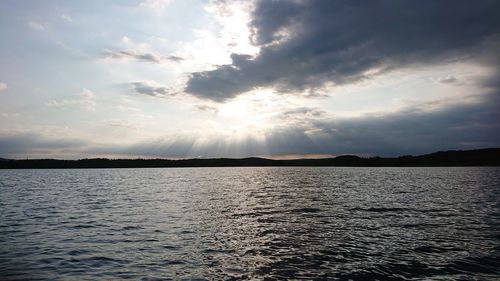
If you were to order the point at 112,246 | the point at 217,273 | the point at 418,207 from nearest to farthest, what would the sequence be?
the point at 217,273
the point at 112,246
the point at 418,207

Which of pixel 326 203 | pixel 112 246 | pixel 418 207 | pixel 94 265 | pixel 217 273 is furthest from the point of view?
pixel 326 203

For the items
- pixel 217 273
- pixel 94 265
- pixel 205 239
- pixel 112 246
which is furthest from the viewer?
pixel 205 239

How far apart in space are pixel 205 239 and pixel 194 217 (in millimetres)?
11161

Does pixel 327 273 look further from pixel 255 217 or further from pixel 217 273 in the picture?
pixel 255 217

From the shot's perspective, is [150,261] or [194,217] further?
[194,217]

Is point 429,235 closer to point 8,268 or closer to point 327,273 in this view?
point 327,273

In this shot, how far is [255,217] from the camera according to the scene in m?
36.4

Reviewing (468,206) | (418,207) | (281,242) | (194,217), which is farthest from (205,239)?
(468,206)

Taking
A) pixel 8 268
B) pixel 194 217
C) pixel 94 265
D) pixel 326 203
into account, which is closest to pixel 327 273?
pixel 94 265

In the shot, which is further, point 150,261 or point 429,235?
point 429,235

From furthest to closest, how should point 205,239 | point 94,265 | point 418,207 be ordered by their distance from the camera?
point 418,207, point 205,239, point 94,265

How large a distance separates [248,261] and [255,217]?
56.5ft

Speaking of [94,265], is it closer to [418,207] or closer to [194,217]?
[194,217]

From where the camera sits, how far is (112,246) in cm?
2286
